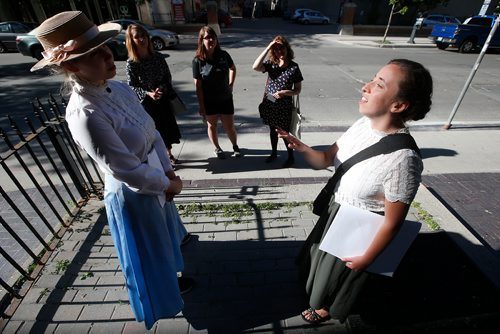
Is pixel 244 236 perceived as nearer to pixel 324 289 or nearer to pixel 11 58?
pixel 324 289

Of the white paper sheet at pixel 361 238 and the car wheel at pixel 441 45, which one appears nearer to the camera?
the white paper sheet at pixel 361 238

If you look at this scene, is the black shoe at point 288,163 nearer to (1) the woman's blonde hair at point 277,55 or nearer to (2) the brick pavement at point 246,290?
(2) the brick pavement at point 246,290

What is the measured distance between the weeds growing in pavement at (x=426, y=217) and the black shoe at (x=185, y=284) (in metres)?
2.60

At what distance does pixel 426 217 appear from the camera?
312cm

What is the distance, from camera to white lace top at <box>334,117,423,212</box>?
1362mm

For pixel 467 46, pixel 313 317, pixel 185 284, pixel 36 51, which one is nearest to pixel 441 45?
pixel 467 46

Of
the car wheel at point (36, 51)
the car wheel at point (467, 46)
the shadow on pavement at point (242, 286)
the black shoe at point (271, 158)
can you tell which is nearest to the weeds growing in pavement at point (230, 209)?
the shadow on pavement at point (242, 286)

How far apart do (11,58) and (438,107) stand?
17.6 m

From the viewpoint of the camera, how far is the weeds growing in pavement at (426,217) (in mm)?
2984

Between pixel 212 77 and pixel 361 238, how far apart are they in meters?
2.79

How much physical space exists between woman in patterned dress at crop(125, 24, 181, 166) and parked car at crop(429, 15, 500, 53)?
55.4 feet

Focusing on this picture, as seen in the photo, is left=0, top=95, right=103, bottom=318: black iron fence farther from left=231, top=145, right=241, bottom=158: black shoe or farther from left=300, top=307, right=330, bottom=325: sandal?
left=300, top=307, right=330, bottom=325: sandal

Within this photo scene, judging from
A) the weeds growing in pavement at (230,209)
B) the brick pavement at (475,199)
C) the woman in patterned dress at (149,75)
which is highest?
the woman in patterned dress at (149,75)

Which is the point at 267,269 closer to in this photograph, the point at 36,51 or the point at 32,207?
the point at 32,207
